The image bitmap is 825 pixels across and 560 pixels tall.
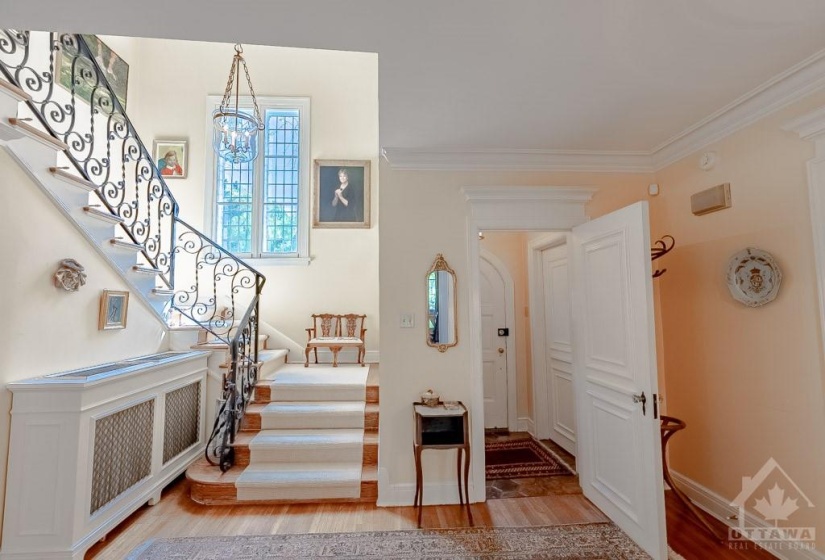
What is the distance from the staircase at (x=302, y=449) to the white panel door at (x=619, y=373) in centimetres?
167

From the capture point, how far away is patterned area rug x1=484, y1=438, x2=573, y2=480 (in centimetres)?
327

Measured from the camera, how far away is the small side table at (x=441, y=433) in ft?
8.46

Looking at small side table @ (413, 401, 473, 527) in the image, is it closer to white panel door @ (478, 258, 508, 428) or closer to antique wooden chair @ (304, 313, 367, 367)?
white panel door @ (478, 258, 508, 428)

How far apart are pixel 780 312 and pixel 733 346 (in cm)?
37

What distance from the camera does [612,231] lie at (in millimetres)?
2486

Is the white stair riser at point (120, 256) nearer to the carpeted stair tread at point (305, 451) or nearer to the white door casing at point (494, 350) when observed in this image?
the carpeted stair tread at point (305, 451)

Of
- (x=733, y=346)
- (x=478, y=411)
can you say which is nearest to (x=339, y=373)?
(x=478, y=411)

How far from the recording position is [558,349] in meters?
3.81

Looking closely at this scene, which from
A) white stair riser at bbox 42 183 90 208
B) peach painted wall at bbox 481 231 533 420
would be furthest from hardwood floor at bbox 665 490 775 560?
white stair riser at bbox 42 183 90 208

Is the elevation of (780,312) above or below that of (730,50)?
below

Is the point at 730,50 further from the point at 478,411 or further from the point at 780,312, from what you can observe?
the point at 478,411

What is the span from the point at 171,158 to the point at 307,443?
4.37 metres

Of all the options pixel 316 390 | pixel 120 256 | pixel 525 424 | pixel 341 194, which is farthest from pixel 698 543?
pixel 341 194

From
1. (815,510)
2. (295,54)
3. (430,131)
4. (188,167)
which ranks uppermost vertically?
(295,54)
